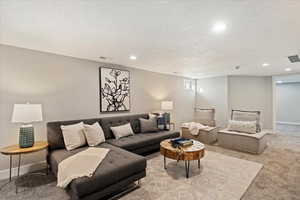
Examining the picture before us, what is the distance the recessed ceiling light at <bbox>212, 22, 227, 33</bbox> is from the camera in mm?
1997

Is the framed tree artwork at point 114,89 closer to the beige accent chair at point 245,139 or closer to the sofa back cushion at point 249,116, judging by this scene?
the beige accent chair at point 245,139

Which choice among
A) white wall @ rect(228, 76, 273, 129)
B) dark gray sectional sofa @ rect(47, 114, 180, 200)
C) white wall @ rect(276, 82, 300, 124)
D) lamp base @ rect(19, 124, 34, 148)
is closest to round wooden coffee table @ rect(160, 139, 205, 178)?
dark gray sectional sofa @ rect(47, 114, 180, 200)

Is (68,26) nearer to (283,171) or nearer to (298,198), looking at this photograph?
(298,198)

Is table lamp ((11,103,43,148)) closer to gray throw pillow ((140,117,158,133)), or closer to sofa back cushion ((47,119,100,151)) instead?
sofa back cushion ((47,119,100,151))

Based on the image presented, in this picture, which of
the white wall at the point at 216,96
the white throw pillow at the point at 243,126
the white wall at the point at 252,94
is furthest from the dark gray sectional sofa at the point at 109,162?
the white wall at the point at 252,94

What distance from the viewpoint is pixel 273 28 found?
2117 mm

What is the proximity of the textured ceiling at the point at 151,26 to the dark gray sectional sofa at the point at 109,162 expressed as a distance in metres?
1.62

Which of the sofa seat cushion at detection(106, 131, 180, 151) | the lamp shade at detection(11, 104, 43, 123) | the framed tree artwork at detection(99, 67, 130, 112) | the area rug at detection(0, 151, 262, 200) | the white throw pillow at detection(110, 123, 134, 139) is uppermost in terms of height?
the framed tree artwork at detection(99, 67, 130, 112)

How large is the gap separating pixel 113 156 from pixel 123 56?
2.19 metres

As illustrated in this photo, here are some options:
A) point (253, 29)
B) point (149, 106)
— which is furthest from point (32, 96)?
point (253, 29)

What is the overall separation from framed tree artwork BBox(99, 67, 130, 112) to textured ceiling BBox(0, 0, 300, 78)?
0.83 m

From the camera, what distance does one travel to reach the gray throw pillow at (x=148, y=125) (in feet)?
13.3

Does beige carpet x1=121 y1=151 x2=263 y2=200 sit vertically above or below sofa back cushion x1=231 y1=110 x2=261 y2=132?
below

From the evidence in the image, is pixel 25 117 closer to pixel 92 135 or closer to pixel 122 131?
pixel 92 135
